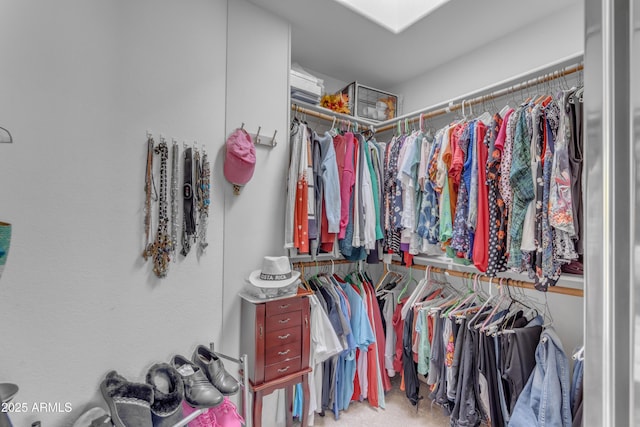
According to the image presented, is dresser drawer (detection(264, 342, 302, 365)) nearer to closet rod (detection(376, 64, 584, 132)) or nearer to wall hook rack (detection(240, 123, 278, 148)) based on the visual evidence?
wall hook rack (detection(240, 123, 278, 148))

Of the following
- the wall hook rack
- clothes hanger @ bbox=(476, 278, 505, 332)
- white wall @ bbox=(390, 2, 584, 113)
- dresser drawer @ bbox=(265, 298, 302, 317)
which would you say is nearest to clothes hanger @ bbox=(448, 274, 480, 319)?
clothes hanger @ bbox=(476, 278, 505, 332)

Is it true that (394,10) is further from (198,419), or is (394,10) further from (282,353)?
(198,419)

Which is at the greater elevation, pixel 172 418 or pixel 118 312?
pixel 118 312

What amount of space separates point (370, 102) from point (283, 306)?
1815 mm

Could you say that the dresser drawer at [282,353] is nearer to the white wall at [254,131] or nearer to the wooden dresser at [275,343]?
the wooden dresser at [275,343]

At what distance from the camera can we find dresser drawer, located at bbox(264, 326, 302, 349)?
149 cm

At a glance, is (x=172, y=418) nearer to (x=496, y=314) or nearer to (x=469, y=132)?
(x=496, y=314)

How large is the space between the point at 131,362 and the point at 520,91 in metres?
2.60

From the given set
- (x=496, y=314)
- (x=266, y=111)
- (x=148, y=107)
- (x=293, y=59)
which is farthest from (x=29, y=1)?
(x=496, y=314)

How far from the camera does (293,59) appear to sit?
2.24 m

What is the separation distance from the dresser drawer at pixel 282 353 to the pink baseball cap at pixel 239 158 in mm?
920

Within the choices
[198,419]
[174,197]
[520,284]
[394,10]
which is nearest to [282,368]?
[198,419]

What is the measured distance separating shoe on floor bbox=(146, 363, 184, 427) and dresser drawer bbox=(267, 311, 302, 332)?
458 millimetres

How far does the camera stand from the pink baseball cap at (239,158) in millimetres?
1536
